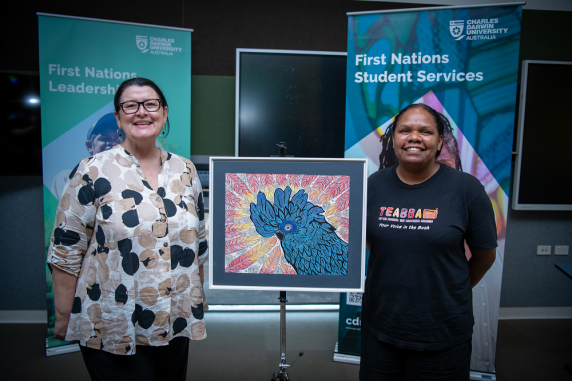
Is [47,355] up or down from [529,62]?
down

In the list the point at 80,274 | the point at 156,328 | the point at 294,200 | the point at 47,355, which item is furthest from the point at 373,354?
Answer: the point at 47,355

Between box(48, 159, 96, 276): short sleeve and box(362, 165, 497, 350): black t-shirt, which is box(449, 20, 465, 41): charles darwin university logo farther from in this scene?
box(48, 159, 96, 276): short sleeve

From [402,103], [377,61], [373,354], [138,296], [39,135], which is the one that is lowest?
[373,354]

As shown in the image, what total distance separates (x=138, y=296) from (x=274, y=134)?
2.09 meters

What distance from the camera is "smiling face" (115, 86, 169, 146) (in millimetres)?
1182

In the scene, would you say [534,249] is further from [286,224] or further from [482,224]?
[286,224]

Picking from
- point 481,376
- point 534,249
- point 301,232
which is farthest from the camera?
point 534,249

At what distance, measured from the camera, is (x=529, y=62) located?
287 centimetres

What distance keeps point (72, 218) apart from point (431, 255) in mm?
1266

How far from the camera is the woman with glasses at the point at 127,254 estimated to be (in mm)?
1129

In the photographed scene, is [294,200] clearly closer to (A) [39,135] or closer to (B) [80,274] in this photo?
(B) [80,274]

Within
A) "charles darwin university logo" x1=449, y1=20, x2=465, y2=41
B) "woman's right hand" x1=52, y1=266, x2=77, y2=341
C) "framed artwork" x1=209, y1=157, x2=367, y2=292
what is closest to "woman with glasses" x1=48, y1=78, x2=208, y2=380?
"woman's right hand" x1=52, y1=266, x2=77, y2=341

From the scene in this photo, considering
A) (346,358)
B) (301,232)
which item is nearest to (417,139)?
(301,232)

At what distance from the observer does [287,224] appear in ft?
4.21
